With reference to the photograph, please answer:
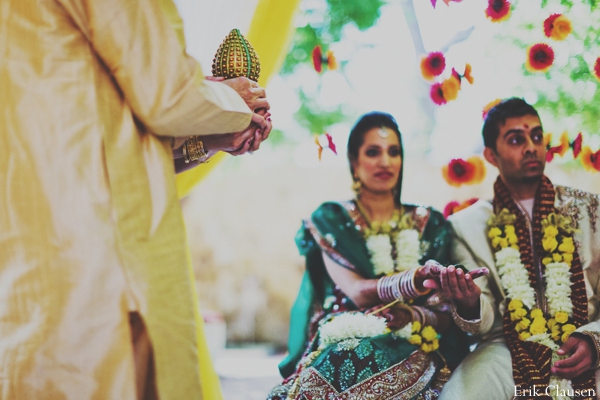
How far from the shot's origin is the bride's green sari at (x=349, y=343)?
233 cm

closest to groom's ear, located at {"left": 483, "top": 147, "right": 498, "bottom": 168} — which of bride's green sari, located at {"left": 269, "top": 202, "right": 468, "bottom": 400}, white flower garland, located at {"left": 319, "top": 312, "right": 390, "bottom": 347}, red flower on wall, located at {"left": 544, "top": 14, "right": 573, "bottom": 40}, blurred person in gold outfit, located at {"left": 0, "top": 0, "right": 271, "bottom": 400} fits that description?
bride's green sari, located at {"left": 269, "top": 202, "right": 468, "bottom": 400}

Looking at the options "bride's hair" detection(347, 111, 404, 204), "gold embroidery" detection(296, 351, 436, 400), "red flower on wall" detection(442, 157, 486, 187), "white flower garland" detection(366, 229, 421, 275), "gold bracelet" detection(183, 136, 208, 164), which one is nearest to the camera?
"gold bracelet" detection(183, 136, 208, 164)

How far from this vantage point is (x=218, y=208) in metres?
7.32

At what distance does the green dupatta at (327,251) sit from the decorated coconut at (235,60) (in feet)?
3.32

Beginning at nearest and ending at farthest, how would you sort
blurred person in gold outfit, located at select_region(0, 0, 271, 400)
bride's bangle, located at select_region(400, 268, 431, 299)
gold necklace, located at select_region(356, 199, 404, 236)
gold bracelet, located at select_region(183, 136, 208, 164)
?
blurred person in gold outfit, located at select_region(0, 0, 271, 400), gold bracelet, located at select_region(183, 136, 208, 164), bride's bangle, located at select_region(400, 268, 431, 299), gold necklace, located at select_region(356, 199, 404, 236)

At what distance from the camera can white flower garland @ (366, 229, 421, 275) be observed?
278 cm

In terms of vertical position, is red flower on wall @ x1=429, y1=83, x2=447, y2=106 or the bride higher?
red flower on wall @ x1=429, y1=83, x2=447, y2=106

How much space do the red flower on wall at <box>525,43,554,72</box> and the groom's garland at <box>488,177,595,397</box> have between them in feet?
2.26

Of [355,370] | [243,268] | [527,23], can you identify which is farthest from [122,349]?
[243,268]

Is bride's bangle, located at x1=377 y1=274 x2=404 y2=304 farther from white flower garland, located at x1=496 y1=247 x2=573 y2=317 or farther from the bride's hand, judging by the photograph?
white flower garland, located at x1=496 y1=247 x2=573 y2=317

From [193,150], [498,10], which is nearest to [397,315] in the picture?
[193,150]

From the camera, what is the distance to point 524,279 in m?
2.66

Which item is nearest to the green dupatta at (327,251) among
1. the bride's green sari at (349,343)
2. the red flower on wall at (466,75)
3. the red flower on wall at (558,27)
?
the bride's green sari at (349,343)

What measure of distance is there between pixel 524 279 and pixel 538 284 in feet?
0.27
